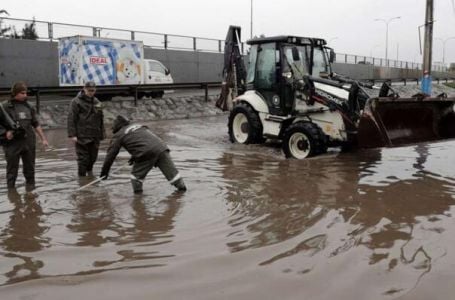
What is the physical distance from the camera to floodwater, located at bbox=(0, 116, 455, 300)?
14.3ft

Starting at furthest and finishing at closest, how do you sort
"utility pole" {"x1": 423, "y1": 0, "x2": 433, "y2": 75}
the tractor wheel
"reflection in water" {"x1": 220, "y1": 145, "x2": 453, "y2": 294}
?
"utility pole" {"x1": 423, "y1": 0, "x2": 433, "y2": 75} → the tractor wheel → "reflection in water" {"x1": 220, "y1": 145, "x2": 453, "y2": 294}

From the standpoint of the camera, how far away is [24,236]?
18.7ft

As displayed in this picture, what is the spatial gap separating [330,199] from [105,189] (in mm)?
3266

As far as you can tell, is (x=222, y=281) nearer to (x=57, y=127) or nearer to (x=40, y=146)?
(x=40, y=146)

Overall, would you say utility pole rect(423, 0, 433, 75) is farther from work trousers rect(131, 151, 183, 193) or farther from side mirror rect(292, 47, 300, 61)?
work trousers rect(131, 151, 183, 193)

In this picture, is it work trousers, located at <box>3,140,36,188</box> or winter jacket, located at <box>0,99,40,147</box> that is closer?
winter jacket, located at <box>0,99,40,147</box>

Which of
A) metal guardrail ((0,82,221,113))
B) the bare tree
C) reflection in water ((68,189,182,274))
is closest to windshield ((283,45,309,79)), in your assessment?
reflection in water ((68,189,182,274))

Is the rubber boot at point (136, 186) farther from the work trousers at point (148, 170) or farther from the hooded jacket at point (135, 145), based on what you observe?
the hooded jacket at point (135, 145)

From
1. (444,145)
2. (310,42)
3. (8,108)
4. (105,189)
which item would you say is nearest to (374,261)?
(105,189)

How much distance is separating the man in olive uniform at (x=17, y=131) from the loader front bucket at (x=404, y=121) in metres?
5.46

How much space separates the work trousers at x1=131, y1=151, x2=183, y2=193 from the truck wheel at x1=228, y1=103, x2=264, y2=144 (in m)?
5.47

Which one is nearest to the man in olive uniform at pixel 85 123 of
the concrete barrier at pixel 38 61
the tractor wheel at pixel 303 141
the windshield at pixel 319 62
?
the tractor wheel at pixel 303 141

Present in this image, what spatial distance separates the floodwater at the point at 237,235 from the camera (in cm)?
435

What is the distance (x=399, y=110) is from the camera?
10648mm
